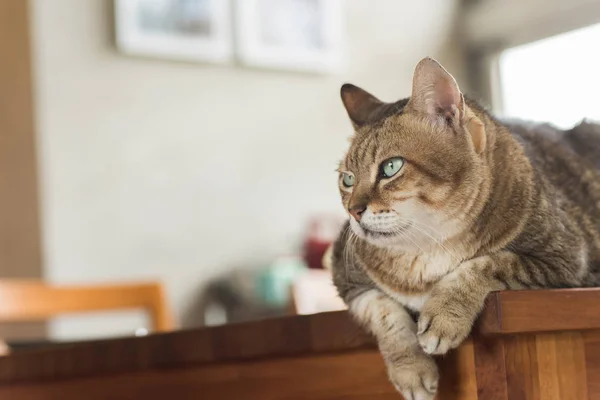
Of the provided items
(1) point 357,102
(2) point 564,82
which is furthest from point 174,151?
(1) point 357,102

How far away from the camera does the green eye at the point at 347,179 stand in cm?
91

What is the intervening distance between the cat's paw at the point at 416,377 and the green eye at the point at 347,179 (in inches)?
8.1

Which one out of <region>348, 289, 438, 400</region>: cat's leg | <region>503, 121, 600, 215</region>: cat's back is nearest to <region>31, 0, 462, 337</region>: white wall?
<region>503, 121, 600, 215</region>: cat's back

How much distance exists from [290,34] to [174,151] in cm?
63

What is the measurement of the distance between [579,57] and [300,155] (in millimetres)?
999

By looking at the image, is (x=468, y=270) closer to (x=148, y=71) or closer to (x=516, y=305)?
(x=516, y=305)

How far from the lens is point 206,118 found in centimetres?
282

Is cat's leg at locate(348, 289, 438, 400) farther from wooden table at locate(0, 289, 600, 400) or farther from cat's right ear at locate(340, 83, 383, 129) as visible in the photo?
cat's right ear at locate(340, 83, 383, 129)

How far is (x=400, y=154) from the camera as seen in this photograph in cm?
86

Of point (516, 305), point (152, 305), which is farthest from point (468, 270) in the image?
point (152, 305)

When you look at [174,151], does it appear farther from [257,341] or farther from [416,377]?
[416,377]

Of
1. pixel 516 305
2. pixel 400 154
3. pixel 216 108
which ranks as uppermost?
pixel 216 108

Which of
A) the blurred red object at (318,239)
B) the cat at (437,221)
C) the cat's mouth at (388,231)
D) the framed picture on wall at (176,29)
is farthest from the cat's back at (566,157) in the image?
the framed picture on wall at (176,29)

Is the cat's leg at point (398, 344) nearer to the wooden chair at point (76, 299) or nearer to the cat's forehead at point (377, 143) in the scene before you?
the cat's forehead at point (377, 143)
